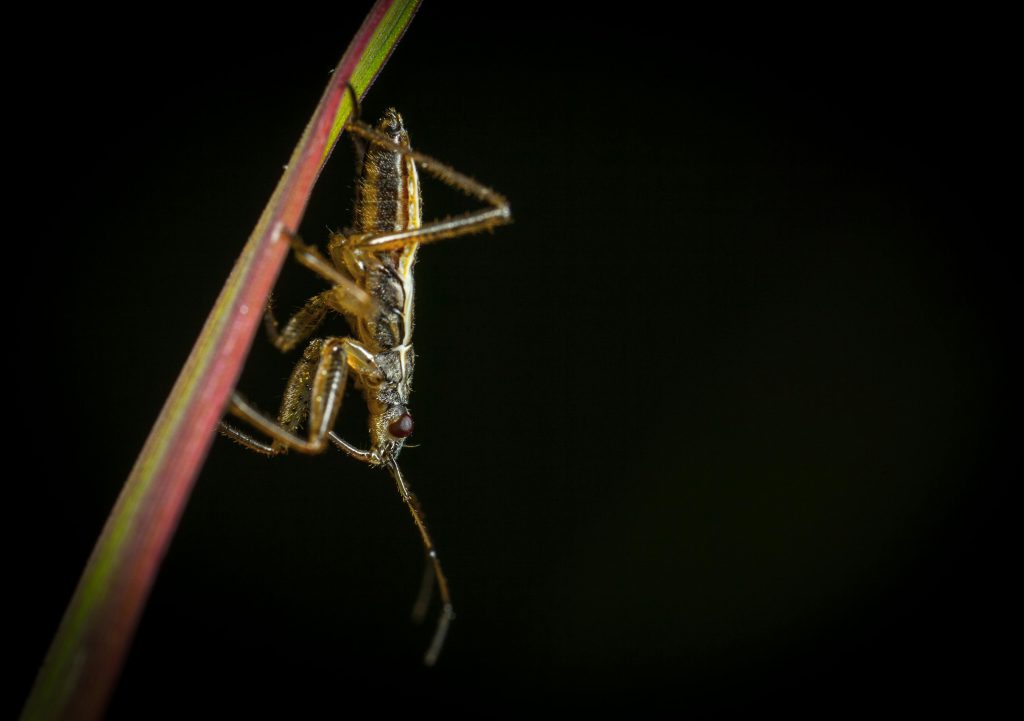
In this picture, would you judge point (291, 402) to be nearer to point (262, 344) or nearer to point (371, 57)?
point (371, 57)

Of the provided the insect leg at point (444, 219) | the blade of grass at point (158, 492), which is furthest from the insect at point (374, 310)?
the blade of grass at point (158, 492)

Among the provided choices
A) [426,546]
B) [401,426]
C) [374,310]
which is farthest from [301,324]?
[426,546]

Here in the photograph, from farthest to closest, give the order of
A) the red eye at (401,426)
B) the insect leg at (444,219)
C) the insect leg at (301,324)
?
the red eye at (401,426) → the insect leg at (301,324) → the insect leg at (444,219)

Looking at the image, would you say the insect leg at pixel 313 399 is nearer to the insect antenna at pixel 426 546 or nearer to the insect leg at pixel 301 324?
the insect leg at pixel 301 324

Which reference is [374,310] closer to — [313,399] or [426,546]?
[313,399]

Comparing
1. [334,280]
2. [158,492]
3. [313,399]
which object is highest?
[334,280]

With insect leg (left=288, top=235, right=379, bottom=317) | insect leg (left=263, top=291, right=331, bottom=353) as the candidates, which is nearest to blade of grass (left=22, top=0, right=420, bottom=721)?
insect leg (left=288, top=235, right=379, bottom=317)
